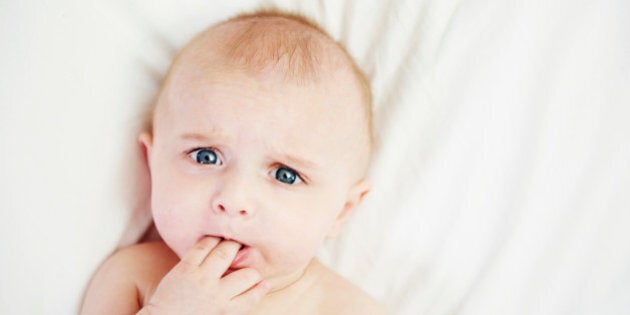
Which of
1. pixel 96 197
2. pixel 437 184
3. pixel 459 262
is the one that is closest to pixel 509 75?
pixel 437 184

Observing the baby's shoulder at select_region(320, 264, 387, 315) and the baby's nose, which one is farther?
the baby's shoulder at select_region(320, 264, 387, 315)

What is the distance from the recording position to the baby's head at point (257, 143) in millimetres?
1188

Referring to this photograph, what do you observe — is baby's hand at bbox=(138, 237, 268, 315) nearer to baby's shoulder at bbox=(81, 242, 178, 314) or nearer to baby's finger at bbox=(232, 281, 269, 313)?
baby's finger at bbox=(232, 281, 269, 313)

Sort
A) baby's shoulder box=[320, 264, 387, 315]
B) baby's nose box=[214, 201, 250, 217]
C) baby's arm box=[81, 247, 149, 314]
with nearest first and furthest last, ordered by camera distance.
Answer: baby's nose box=[214, 201, 250, 217] → baby's arm box=[81, 247, 149, 314] → baby's shoulder box=[320, 264, 387, 315]

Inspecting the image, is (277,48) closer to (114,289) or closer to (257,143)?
(257,143)

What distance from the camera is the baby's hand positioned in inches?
46.3

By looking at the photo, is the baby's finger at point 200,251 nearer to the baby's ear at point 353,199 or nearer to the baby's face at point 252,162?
the baby's face at point 252,162

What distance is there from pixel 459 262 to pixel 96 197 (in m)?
0.83

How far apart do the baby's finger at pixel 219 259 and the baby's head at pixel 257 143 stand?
0.02m

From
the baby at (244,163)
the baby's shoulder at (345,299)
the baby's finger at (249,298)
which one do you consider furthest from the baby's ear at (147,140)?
the baby's shoulder at (345,299)

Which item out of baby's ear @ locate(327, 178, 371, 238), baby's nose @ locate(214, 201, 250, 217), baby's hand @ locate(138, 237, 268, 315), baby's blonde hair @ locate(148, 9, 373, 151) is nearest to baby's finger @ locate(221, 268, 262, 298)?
baby's hand @ locate(138, 237, 268, 315)

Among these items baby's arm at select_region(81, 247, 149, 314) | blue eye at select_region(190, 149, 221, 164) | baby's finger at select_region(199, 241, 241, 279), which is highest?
blue eye at select_region(190, 149, 221, 164)

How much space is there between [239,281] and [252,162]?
22 cm

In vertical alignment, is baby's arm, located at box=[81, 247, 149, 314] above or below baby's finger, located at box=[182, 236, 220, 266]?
below
